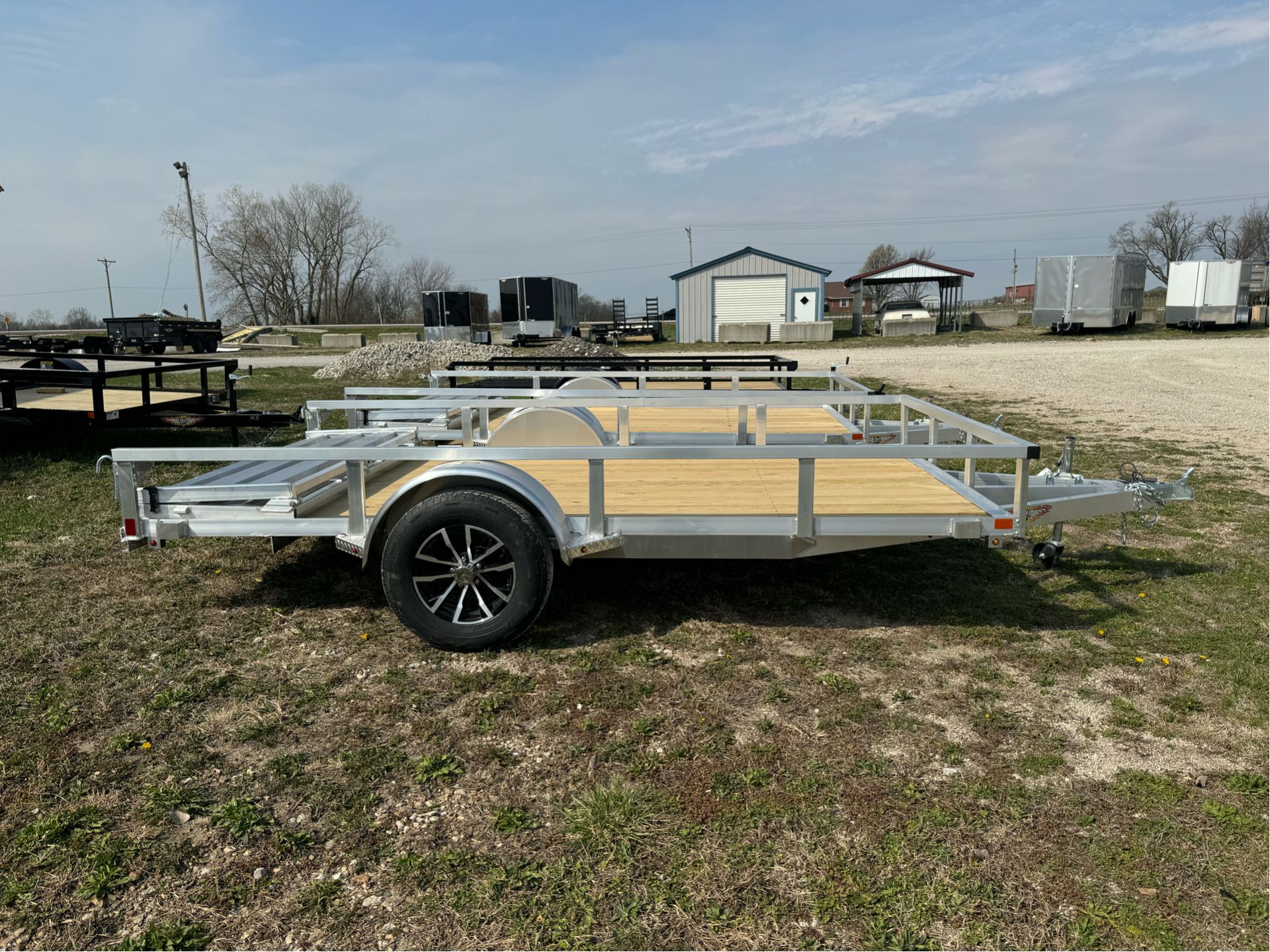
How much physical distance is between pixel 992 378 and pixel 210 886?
19497 millimetres

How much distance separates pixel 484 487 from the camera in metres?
4.09

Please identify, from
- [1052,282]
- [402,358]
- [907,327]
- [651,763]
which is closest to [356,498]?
[651,763]

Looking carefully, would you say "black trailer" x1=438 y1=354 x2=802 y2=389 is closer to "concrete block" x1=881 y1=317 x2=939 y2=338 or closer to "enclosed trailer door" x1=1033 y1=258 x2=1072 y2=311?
"enclosed trailer door" x1=1033 y1=258 x2=1072 y2=311

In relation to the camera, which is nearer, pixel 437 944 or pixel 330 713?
pixel 437 944

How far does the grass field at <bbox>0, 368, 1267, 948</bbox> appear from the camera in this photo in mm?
2506

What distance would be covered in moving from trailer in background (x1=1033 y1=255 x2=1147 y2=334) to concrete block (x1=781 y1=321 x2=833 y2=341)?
26.5 feet

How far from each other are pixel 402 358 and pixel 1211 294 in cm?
3038

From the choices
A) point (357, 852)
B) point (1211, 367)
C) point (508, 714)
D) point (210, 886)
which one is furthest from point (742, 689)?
point (1211, 367)

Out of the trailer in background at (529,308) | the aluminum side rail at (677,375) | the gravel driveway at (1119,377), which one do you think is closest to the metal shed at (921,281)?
the gravel driveway at (1119,377)

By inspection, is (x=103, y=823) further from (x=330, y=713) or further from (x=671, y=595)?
(x=671, y=595)

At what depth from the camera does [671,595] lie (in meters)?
5.10

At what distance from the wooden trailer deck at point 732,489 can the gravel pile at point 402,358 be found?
53.3 feet

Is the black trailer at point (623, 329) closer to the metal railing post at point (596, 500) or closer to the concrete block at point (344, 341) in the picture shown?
the concrete block at point (344, 341)

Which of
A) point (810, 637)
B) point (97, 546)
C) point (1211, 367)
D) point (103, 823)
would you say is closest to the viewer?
point (103, 823)
